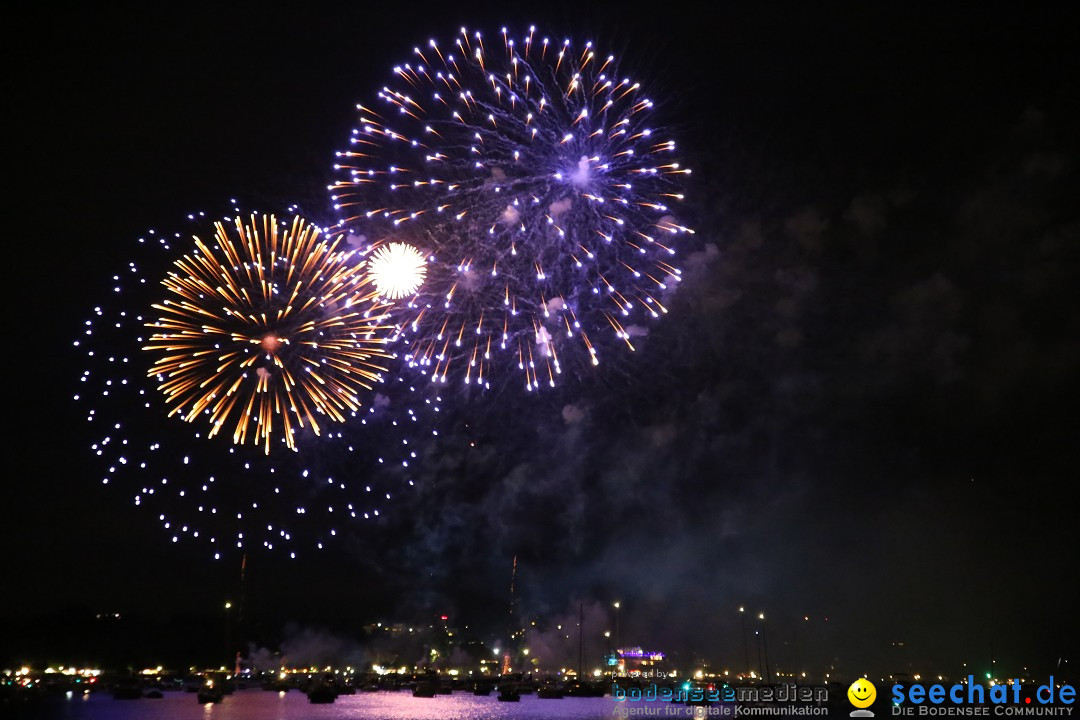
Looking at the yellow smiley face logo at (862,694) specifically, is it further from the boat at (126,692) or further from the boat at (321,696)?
the boat at (126,692)

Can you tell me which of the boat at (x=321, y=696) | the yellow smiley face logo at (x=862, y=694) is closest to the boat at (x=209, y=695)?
the boat at (x=321, y=696)

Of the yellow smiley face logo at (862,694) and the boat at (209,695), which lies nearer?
the yellow smiley face logo at (862,694)

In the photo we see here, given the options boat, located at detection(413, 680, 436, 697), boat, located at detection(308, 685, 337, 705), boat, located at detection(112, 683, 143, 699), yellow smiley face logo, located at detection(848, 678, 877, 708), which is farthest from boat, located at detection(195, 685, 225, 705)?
yellow smiley face logo, located at detection(848, 678, 877, 708)

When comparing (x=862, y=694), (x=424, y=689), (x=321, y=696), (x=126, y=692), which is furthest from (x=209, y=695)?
(x=862, y=694)

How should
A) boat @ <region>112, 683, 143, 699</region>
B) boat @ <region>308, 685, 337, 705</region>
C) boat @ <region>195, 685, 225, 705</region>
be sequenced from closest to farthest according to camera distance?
boat @ <region>195, 685, 225, 705</region> → boat @ <region>308, 685, 337, 705</region> → boat @ <region>112, 683, 143, 699</region>

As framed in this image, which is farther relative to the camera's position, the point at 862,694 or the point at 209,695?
the point at 209,695

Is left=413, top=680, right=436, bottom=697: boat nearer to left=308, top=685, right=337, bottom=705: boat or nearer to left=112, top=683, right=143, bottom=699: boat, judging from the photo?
left=308, top=685, right=337, bottom=705: boat

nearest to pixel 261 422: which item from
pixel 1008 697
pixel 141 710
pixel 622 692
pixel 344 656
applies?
pixel 141 710

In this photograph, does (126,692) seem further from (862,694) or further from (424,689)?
(862,694)

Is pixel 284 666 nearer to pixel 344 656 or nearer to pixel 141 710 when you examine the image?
pixel 344 656

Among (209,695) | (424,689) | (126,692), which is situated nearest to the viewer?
(209,695)

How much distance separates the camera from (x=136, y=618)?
540 feet

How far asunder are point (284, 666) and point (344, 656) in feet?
66.7

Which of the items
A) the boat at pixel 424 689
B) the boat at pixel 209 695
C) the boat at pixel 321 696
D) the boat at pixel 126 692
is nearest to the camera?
the boat at pixel 209 695
